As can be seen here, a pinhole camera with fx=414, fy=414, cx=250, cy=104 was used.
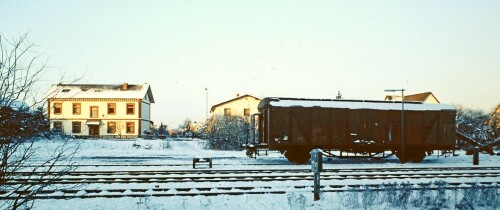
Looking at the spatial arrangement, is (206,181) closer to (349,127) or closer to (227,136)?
(349,127)

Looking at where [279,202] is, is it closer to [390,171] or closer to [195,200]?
[195,200]

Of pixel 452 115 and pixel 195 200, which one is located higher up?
pixel 452 115

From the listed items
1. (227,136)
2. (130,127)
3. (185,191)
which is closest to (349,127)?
(185,191)

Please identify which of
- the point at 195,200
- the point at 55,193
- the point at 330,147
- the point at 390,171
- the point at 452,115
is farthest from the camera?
the point at 452,115

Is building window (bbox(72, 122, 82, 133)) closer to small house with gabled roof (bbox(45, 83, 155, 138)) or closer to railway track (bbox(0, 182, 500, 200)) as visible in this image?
small house with gabled roof (bbox(45, 83, 155, 138))

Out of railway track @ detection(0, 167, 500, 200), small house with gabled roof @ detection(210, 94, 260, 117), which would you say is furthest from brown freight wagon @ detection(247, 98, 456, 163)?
small house with gabled roof @ detection(210, 94, 260, 117)

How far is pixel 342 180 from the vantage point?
13148mm

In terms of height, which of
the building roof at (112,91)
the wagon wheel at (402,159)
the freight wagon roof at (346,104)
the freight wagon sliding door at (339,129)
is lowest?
the wagon wheel at (402,159)

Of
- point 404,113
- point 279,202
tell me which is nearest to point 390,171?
point 404,113

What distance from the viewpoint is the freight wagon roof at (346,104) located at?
67.4 feet

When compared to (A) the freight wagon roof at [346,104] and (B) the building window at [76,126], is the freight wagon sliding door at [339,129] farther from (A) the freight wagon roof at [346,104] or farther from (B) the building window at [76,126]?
(B) the building window at [76,126]

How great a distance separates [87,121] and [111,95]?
4.42 metres

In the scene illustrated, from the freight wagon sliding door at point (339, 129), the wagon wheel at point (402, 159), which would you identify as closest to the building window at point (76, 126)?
the freight wagon sliding door at point (339, 129)

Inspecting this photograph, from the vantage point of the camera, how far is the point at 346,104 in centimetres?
2136
